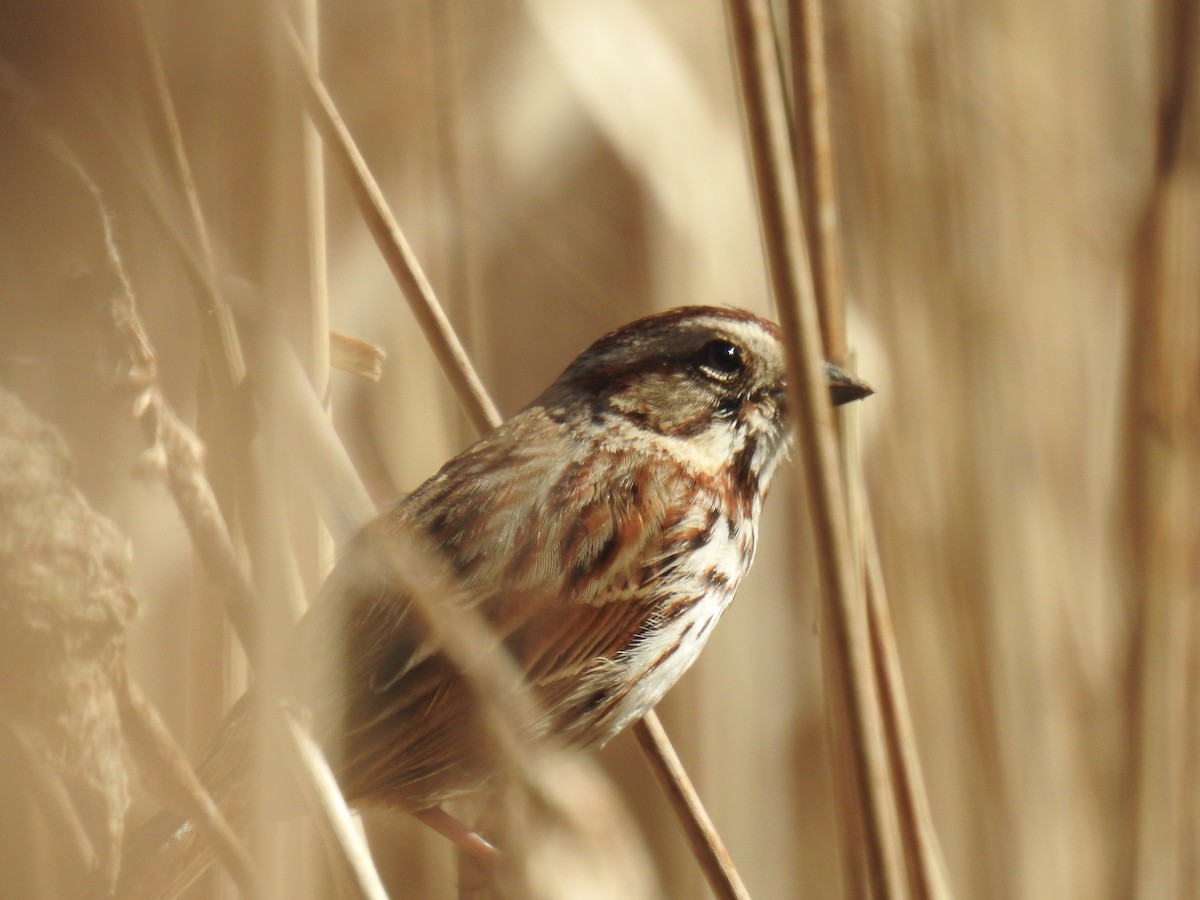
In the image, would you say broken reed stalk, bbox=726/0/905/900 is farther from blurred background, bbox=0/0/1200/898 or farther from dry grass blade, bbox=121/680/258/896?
dry grass blade, bbox=121/680/258/896

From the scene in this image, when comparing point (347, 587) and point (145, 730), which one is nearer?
point (145, 730)

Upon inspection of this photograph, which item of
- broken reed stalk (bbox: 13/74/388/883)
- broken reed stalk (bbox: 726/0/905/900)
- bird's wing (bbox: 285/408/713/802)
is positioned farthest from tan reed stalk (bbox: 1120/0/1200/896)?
broken reed stalk (bbox: 13/74/388/883)

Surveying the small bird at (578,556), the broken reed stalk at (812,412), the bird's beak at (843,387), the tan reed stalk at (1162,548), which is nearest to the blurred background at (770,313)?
the tan reed stalk at (1162,548)

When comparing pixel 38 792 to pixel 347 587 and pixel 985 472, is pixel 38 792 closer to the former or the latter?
pixel 347 587

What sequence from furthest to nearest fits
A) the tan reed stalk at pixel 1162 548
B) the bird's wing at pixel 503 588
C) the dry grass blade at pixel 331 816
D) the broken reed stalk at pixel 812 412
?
the tan reed stalk at pixel 1162 548 → the bird's wing at pixel 503 588 → the dry grass blade at pixel 331 816 → the broken reed stalk at pixel 812 412

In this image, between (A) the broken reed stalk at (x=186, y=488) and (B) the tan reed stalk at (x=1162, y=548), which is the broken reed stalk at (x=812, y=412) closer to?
(A) the broken reed stalk at (x=186, y=488)

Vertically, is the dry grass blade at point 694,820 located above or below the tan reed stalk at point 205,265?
below

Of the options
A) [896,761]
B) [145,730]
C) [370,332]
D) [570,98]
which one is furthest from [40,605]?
[570,98]
